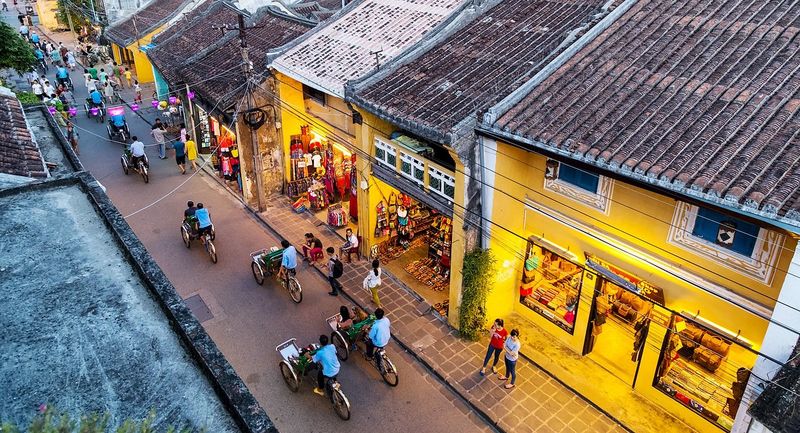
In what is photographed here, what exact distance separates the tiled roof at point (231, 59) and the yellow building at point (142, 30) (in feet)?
43.6

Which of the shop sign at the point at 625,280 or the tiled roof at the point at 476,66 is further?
the tiled roof at the point at 476,66

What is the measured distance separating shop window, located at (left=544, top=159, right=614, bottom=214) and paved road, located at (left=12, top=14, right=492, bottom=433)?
5.21m

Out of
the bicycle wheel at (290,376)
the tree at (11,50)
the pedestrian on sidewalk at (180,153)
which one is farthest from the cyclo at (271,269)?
the tree at (11,50)

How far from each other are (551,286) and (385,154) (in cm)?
561

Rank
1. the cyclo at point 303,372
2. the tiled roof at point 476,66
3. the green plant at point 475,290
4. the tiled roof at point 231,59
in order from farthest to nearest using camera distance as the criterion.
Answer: the tiled roof at point 231,59
the green plant at point 475,290
the tiled roof at point 476,66
the cyclo at point 303,372

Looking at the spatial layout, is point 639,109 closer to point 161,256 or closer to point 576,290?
point 576,290

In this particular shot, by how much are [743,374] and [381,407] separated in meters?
7.13

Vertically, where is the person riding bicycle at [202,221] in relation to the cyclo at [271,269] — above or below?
above

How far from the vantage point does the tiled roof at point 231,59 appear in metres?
19.9

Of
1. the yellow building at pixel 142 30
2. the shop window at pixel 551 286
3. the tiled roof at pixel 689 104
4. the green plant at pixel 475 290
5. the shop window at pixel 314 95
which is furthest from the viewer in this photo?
the yellow building at pixel 142 30

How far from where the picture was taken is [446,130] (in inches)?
479

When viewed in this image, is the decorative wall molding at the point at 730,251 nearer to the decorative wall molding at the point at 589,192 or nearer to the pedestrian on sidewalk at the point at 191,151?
the decorative wall molding at the point at 589,192

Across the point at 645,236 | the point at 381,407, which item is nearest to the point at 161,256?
the point at 381,407

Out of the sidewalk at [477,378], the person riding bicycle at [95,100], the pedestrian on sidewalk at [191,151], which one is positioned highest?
the person riding bicycle at [95,100]
